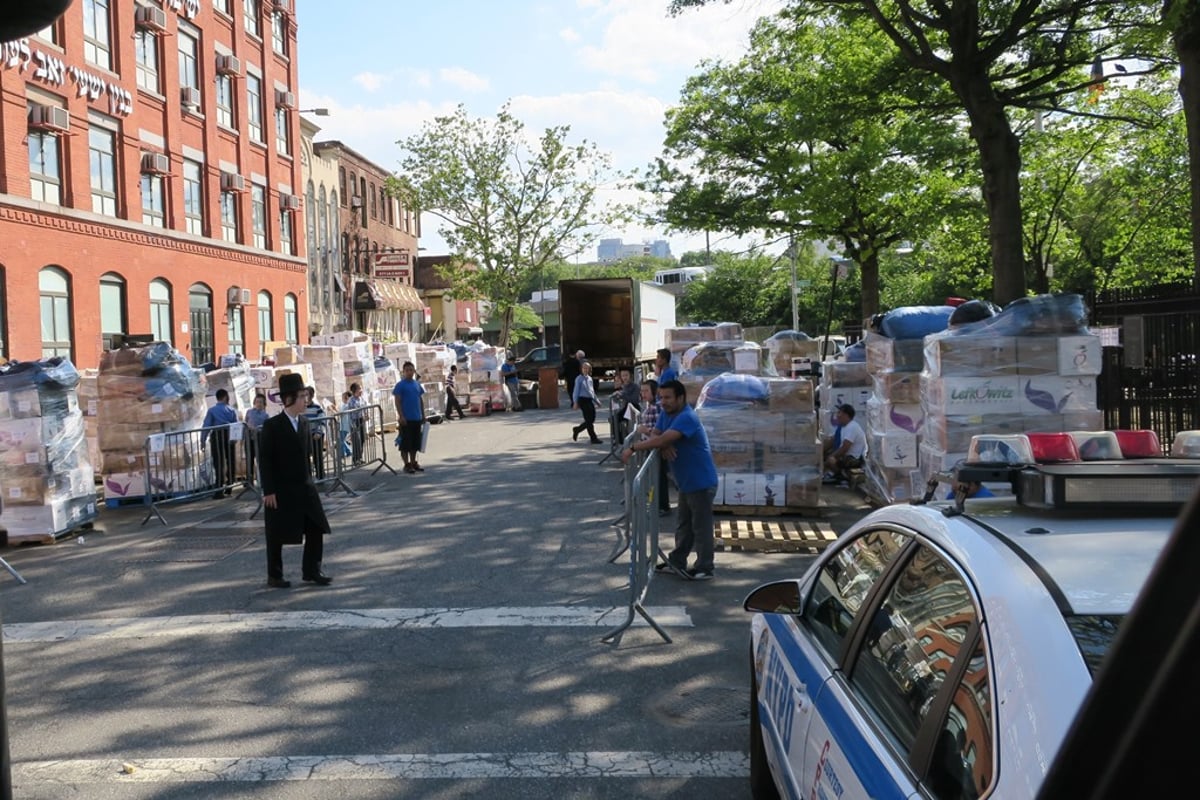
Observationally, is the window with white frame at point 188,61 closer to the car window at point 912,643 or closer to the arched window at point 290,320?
the arched window at point 290,320

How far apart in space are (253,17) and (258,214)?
23.0 feet

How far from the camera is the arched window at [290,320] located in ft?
131

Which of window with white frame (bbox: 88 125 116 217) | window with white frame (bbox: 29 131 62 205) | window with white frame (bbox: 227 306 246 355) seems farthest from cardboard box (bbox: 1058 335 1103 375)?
window with white frame (bbox: 227 306 246 355)

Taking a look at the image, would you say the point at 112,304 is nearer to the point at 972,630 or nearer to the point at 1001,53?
the point at 1001,53

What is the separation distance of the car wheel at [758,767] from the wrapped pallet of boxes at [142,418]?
12.2 meters

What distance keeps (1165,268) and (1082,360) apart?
28567 millimetres

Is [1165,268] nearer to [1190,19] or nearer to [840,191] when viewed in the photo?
[840,191]

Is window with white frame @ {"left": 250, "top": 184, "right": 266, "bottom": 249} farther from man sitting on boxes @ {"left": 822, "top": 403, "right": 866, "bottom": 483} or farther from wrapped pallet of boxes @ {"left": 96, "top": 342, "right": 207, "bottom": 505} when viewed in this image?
man sitting on boxes @ {"left": 822, "top": 403, "right": 866, "bottom": 483}

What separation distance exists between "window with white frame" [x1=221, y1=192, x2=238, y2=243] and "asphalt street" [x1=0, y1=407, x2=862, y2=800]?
24.4m

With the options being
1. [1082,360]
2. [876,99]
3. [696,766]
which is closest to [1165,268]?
[876,99]

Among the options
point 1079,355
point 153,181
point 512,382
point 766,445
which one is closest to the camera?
point 1079,355

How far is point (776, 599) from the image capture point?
436 centimetres

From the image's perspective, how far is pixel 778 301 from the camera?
66125 mm

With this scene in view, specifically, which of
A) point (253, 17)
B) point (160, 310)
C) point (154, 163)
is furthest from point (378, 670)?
point (253, 17)
